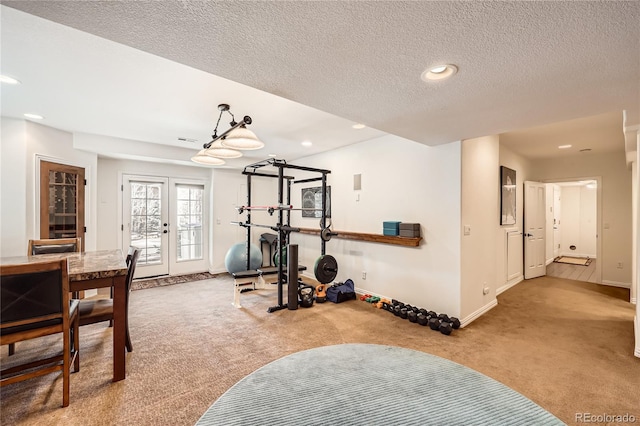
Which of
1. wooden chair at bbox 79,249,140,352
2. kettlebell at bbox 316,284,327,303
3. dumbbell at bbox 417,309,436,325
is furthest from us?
kettlebell at bbox 316,284,327,303

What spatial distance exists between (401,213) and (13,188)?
5073 mm

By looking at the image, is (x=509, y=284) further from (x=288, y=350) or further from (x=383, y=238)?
(x=288, y=350)

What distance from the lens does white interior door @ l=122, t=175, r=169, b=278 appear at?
5148 mm

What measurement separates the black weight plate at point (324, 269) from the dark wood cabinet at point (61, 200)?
372 cm

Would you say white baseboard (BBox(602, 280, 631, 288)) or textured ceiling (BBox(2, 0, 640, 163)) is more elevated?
textured ceiling (BBox(2, 0, 640, 163))

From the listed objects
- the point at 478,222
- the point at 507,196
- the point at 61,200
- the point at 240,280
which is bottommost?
the point at 240,280

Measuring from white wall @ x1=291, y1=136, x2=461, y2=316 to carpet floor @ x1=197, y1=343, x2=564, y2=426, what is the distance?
94.6 inches

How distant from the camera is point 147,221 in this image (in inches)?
211

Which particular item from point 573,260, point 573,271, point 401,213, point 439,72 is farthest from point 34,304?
point 573,260

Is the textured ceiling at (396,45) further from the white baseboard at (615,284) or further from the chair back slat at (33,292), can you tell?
the white baseboard at (615,284)

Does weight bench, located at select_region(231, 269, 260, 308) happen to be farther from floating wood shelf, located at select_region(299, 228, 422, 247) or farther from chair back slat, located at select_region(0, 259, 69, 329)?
chair back slat, located at select_region(0, 259, 69, 329)

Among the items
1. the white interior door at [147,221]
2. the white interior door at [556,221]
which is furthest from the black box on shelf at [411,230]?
the white interior door at [556,221]

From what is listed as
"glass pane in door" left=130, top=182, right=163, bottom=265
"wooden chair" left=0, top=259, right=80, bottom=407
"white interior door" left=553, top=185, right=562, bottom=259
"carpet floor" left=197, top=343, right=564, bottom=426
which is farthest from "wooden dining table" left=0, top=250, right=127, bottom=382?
"white interior door" left=553, top=185, right=562, bottom=259

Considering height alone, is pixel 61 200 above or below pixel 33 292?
above
